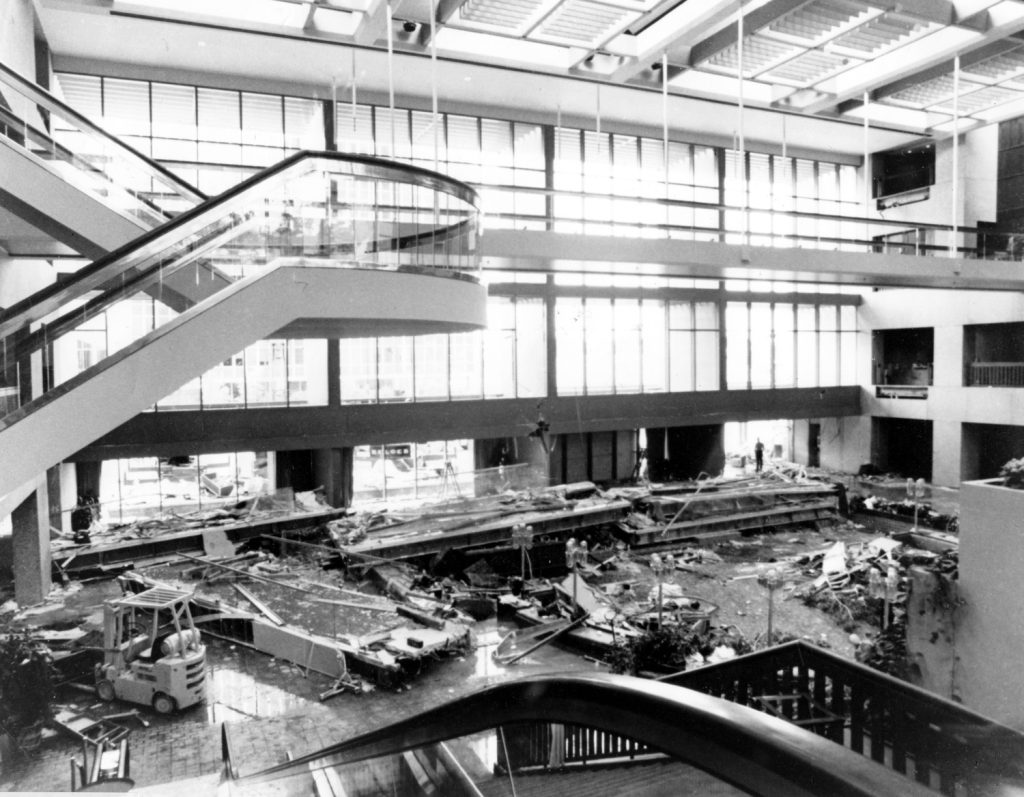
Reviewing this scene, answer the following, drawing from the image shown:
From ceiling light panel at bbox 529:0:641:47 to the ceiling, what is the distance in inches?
1.4

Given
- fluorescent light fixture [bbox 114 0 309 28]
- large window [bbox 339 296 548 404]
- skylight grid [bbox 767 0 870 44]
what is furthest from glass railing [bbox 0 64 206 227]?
large window [bbox 339 296 548 404]

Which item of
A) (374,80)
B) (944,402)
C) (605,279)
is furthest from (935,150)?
(374,80)

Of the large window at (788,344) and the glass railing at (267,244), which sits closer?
the glass railing at (267,244)

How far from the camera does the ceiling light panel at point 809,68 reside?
51.2ft

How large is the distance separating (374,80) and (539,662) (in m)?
15.5

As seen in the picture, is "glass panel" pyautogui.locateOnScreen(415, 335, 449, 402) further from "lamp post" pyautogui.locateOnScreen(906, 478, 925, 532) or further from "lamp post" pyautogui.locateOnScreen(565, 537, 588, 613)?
"lamp post" pyautogui.locateOnScreen(906, 478, 925, 532)

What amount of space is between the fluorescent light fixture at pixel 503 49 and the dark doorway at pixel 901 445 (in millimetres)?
19703

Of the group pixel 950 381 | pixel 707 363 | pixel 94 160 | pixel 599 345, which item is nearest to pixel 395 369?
pixel 599 345

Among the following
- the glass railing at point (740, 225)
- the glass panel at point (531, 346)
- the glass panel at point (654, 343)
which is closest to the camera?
the glass railing at point (740, 225)

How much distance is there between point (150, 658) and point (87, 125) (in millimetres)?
6554

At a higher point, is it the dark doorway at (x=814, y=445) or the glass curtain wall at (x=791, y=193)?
the glass curtain wall at (x=791, y=193)

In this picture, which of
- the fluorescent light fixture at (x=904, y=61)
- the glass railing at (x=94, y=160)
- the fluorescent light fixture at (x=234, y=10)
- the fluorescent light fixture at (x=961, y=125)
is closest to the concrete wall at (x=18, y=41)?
the glass railing at (x=94, y=160)

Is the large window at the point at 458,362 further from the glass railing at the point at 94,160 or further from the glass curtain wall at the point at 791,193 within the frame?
the glass railing at the point at 94,160

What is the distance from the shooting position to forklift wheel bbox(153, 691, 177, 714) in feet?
30.5
